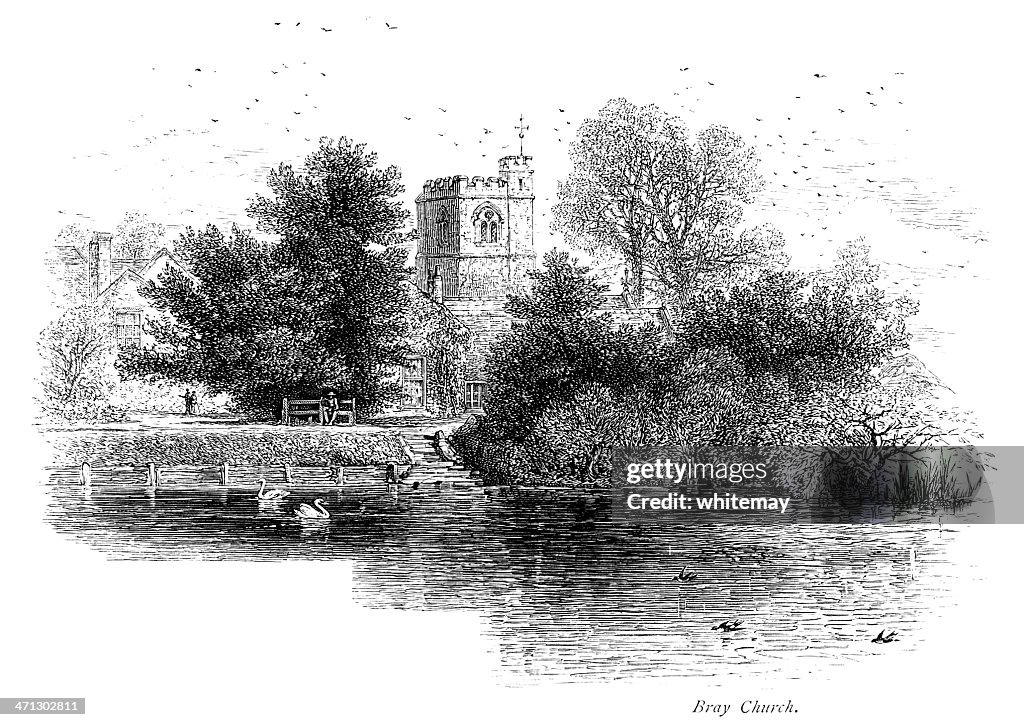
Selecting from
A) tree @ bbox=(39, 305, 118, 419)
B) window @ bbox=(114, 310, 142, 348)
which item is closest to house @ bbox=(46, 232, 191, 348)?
window @ bbox=(114, 310, 142, 348)

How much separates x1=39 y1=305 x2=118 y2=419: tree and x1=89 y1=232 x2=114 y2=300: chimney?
2.72 metres

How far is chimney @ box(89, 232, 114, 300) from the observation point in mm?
30109

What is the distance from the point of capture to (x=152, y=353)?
27422mm

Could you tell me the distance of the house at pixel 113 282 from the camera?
29.0 meters

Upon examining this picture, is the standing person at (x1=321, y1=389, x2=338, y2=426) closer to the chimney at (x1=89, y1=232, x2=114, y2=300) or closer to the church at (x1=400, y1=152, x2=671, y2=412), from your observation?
the chimney at (x1=89, y1=232, x2=114, y2=300)

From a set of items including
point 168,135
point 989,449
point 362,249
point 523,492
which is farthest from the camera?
point 362,249

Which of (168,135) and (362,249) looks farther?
(362,249)

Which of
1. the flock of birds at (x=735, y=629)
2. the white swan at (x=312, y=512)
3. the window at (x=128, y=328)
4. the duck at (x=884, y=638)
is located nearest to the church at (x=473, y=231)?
the window at (x=128, y=328)

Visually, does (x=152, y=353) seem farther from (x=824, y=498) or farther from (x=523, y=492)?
(x=824, y=498)

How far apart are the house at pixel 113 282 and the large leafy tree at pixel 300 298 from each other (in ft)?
3.88

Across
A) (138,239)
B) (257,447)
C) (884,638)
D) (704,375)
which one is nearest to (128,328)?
(138,239)

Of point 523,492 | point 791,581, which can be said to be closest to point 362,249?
point 523,492

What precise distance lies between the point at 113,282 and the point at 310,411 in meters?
8.57

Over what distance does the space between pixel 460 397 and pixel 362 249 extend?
4.59 m
